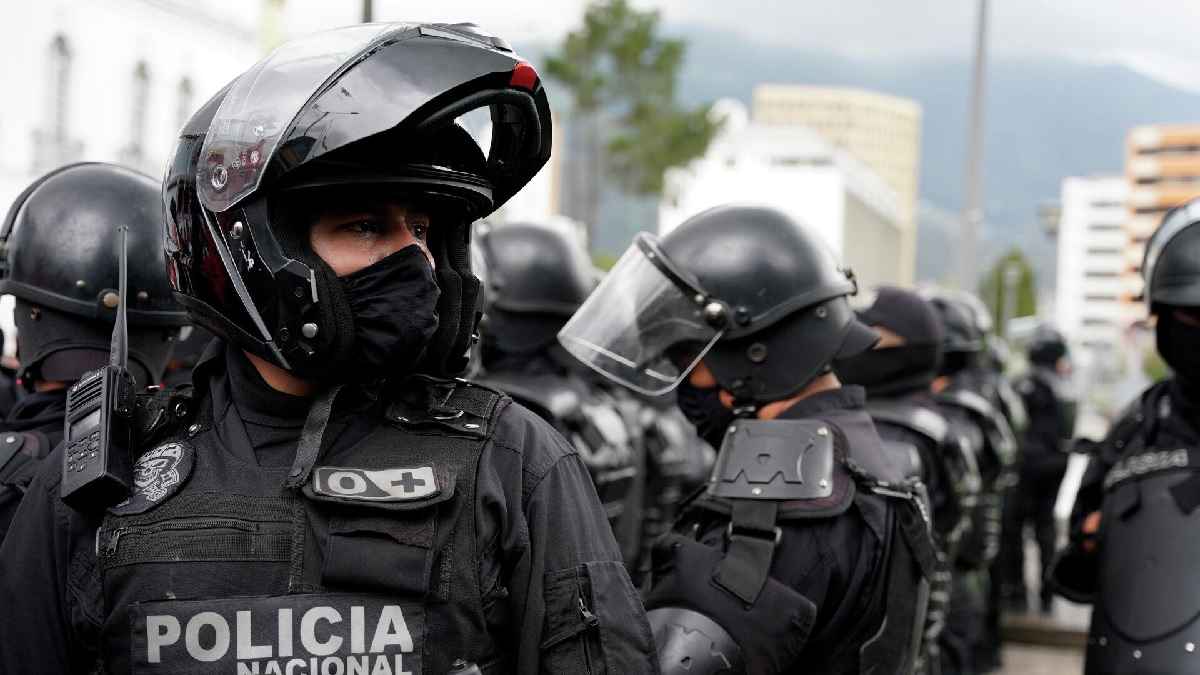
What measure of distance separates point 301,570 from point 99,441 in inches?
15.1

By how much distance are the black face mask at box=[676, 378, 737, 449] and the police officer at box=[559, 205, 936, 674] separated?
1 centimetres

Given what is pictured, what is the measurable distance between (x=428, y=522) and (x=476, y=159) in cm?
64

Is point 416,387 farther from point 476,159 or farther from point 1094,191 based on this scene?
point 1094,191

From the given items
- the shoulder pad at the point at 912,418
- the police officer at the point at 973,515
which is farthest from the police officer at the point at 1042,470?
the shoulder pad at the point at 912,418

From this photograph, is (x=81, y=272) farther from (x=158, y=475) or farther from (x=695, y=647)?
(x=695, y=647)

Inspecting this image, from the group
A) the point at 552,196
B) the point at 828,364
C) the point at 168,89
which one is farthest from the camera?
the point at 552,196

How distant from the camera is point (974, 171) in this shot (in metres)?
13.5

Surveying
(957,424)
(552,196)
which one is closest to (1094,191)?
(552,196)

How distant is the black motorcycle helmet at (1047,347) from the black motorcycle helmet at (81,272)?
890cm

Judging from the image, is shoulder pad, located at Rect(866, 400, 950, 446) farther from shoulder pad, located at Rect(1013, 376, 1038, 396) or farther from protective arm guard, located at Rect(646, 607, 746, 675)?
shoulder pad, located at Rect(1013, 376, 1038, 396)

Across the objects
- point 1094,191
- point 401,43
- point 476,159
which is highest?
point 401,43

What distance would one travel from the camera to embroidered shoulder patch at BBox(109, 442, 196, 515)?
184cm

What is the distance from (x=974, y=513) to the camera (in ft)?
19.6

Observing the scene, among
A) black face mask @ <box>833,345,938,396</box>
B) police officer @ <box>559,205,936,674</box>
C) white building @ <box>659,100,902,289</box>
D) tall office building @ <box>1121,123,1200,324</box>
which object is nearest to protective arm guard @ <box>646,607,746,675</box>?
police officer @ <box>559,205,936,674</box>
